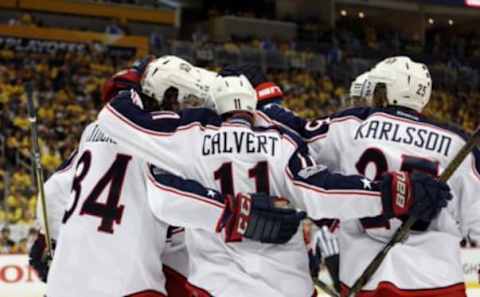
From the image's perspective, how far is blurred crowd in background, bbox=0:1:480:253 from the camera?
8.88 meters

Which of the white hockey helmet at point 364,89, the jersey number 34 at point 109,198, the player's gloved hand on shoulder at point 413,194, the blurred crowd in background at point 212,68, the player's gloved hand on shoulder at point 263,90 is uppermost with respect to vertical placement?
the white hockey helmet at point 364,89

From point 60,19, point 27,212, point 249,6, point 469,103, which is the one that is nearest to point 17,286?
point 27,212

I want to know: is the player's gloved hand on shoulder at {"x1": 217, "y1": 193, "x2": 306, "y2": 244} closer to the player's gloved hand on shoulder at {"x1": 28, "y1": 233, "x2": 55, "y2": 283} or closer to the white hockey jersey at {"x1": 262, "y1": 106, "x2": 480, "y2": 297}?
the white hockey jersey at {"x1": 262, "y1": 106, "x2": 480, "y2": 297}

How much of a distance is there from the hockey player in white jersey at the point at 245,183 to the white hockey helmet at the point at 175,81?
141 mm

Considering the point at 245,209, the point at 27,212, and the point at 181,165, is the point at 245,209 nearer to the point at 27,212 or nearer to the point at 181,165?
the point at 181,165

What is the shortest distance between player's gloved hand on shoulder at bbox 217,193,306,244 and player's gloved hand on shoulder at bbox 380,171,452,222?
24cm

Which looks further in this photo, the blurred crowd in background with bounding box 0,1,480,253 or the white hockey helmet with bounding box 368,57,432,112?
the blurred crowd in background with bounding box 0,1,480,253

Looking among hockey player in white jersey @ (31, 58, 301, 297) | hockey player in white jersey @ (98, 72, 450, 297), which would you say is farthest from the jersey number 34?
hockey player in white jersey @ (98, 72, 450, 297)

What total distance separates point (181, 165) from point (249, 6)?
16369mm

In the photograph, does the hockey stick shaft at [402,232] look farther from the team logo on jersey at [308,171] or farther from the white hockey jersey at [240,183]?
the team logo on jersey at [308,171]

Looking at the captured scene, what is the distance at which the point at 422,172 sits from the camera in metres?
2.04

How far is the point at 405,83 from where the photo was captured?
2.18m

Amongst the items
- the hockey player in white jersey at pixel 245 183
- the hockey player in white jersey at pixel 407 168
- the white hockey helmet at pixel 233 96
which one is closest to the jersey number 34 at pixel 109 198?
the hockey player in white jersey at pixel 245 183

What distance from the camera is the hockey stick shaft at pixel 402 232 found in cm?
199
